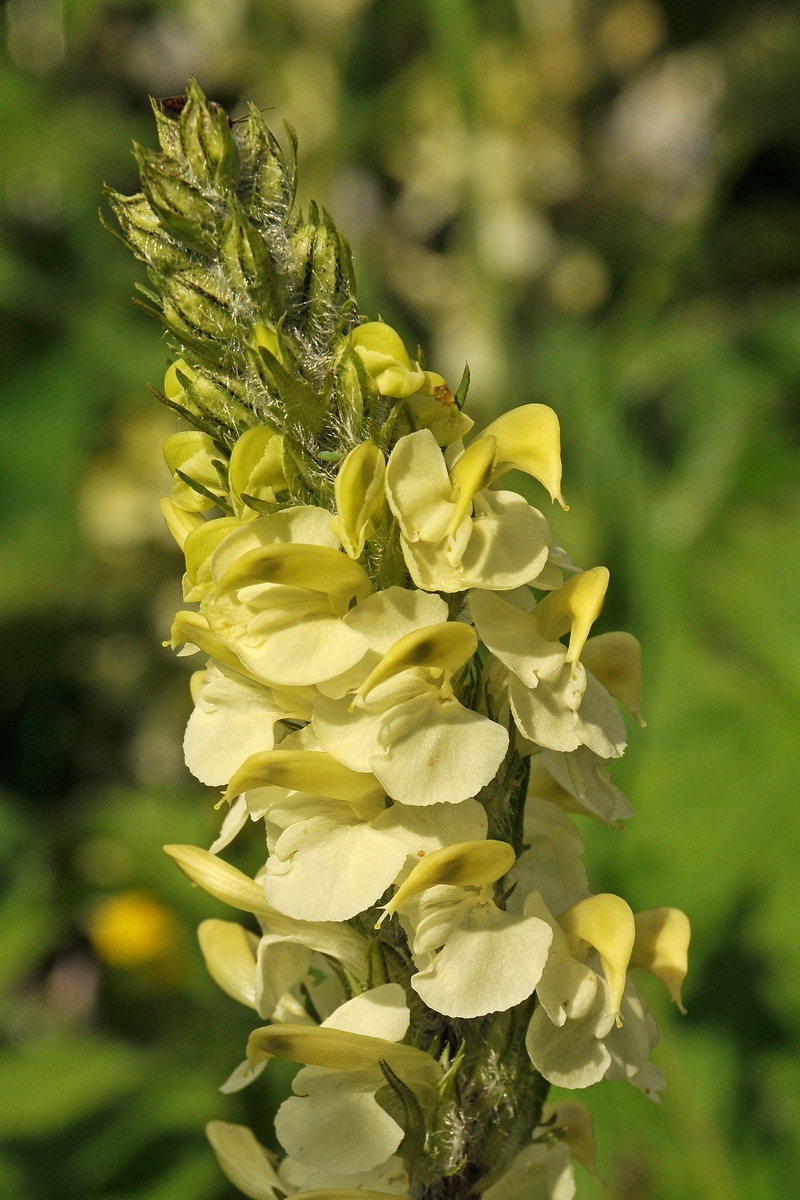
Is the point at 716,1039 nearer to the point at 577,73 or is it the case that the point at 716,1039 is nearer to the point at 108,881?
the point at 108,881

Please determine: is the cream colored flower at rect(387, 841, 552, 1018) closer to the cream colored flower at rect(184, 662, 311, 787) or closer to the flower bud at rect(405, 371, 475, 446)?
the cream colored flower at rect(184, 662, 311, 787)

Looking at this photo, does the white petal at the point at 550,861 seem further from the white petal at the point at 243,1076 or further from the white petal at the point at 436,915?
the white petal at the point at 243,1076

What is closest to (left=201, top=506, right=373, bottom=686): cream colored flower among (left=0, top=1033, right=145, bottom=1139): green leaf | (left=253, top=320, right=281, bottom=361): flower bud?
(left=253, top=320, right=281, bottom=361): flower bud

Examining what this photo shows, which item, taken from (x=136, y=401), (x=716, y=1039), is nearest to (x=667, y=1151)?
(x=716, y=1039)

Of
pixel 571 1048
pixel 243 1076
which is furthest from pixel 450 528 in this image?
pixel 243 1076

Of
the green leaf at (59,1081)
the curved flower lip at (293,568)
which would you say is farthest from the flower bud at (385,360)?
the green leaf at (59,1081)

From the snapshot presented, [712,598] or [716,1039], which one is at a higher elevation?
[712,598]
